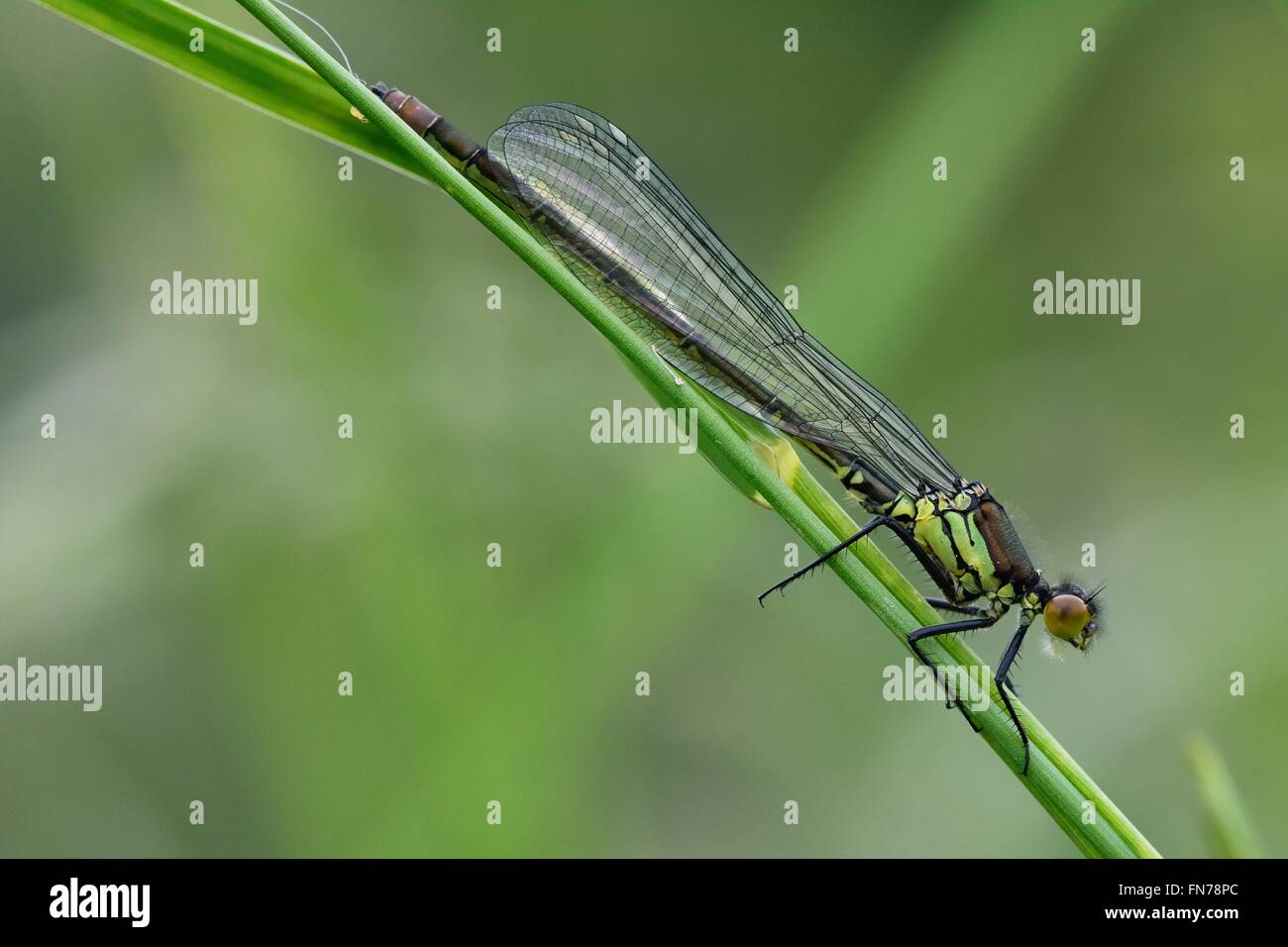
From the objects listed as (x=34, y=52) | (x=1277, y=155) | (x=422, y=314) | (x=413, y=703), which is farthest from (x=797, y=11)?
(x=413, y=703)

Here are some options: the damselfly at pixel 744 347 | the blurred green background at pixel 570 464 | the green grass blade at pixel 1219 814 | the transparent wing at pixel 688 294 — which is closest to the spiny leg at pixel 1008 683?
the damselfly at pixel 744 347

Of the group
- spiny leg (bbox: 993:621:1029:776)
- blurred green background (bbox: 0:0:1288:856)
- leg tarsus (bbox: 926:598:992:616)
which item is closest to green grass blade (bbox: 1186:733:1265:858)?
spiny leg (bbox: 993:621:1029:776)

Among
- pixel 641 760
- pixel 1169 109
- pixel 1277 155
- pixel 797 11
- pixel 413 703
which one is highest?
pixel 797 11

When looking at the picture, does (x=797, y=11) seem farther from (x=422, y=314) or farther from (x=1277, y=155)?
(x=422, y=314)

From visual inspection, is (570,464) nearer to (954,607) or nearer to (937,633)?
(954,607)

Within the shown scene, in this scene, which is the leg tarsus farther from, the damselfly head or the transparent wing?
the transparent wing

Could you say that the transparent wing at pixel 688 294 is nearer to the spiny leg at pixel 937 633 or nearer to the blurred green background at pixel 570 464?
the blurred green background at pixel 570 464

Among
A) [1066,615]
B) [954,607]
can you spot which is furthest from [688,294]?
[1066,615]
